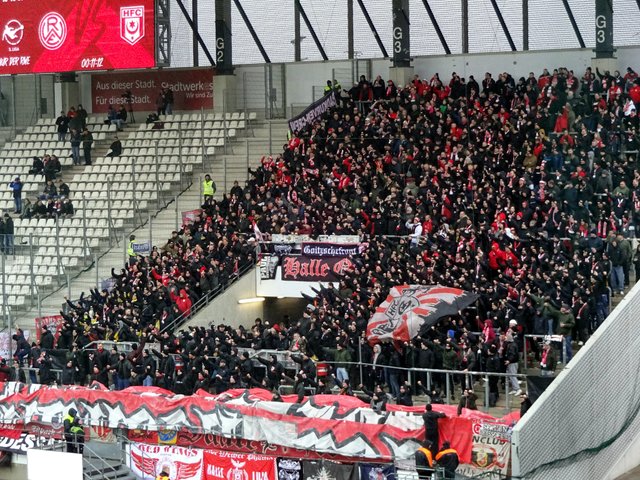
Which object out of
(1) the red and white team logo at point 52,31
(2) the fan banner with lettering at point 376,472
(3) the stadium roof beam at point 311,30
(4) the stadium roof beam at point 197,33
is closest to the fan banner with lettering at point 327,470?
(2) the fan banner with lettering at point 376,472

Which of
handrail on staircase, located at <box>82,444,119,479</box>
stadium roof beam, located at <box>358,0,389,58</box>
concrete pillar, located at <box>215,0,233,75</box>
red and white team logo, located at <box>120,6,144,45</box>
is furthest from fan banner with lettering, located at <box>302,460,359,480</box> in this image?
concrete pillar, located at <box>215,0,233,75</box>

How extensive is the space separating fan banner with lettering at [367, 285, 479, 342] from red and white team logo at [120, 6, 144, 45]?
43.6 ft

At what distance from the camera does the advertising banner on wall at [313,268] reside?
32.7 metres

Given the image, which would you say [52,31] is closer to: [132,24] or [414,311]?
[132,24]

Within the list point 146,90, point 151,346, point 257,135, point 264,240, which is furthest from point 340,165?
point 146,90

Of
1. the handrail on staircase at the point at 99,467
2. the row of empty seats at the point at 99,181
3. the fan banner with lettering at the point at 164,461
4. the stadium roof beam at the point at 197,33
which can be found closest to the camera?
the fan banner with lettering at the point at 164,461

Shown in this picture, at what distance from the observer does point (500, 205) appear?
3111cm

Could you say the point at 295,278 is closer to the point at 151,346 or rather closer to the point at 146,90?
the point at 151,346

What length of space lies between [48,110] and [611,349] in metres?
26.6

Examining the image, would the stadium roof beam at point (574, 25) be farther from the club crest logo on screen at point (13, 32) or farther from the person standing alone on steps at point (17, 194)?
the person standing alone on steps at point (17, 194)

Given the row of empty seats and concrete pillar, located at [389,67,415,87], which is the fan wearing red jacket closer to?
the row of empty seats

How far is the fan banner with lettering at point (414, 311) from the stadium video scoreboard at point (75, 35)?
12828mm

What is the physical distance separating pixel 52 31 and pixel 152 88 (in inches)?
239

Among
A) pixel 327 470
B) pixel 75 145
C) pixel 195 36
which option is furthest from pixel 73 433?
pixel 195 36
